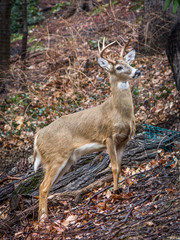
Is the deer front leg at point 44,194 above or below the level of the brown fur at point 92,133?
below

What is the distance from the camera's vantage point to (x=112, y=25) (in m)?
11.9

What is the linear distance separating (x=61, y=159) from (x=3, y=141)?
427cm

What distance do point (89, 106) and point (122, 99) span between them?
347cm

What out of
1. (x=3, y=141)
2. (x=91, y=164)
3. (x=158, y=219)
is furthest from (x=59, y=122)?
(x=3, y=141)

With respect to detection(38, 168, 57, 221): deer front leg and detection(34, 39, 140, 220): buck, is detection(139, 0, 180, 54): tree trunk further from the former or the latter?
detection(38, 168, 57, 221): deer front leg

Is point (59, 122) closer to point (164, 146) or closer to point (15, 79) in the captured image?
point (164, 146)

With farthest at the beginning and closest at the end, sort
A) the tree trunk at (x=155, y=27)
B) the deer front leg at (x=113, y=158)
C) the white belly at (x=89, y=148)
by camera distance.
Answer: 1. the tree trunk at (x=155, y=27)
2. the white belly at (x=89, y=148)
3. the deer front leg at (x=113, y=158)

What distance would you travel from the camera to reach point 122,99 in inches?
210

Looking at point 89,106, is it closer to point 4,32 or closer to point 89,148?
point 89,148

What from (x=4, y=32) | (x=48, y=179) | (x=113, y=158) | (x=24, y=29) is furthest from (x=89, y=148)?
(x=24, y=29)

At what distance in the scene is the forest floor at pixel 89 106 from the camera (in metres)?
3.78

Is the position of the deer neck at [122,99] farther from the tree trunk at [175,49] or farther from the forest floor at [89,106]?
the tree trunk at [175,49]

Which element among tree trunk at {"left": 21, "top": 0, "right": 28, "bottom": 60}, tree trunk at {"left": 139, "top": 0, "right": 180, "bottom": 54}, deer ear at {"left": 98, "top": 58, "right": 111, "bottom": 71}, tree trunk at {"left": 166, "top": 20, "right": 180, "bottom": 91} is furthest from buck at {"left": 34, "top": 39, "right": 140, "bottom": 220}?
tree trunk at {"left": 21, "top": 0, "right": 28, "bottom": 60}

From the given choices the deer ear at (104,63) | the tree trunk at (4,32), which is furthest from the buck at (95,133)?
the tree trunk at (4,32)
